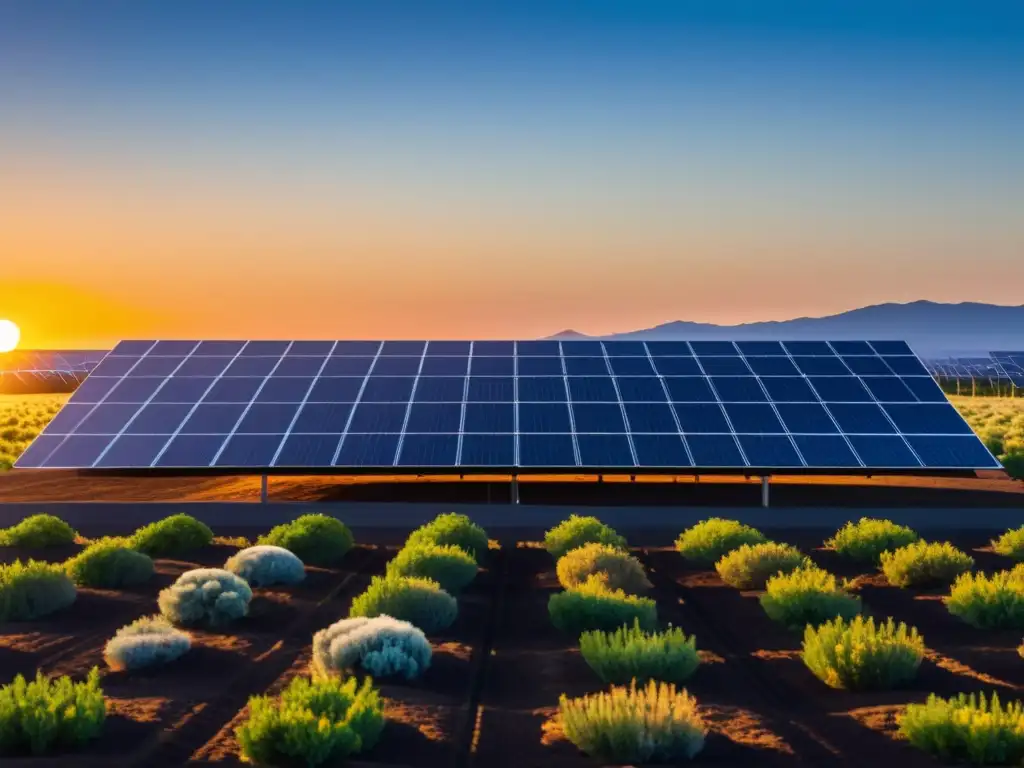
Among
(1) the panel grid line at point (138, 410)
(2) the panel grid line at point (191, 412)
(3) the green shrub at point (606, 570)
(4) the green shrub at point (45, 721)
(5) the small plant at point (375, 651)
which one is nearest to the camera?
(4) the green shrub at point (45, 721)

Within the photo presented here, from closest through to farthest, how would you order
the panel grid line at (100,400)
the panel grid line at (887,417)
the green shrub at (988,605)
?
1. the green shrub at (988,605)
2. the panel grid line at (887,417)
3. the panel grid line at (100,400)

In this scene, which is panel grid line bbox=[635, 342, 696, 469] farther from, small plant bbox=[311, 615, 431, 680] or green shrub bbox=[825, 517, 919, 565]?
small plant bbox=[311, 615, 431, 680]

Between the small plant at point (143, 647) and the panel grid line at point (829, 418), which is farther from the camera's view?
the panel grid line at point (829, 418)

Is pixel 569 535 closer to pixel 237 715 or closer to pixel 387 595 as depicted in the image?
pixel 387 595

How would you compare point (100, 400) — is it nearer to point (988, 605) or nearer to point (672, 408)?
point (672, 408)

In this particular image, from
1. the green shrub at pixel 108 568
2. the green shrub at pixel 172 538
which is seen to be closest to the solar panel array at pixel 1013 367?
the green shrub at pixel 172 538

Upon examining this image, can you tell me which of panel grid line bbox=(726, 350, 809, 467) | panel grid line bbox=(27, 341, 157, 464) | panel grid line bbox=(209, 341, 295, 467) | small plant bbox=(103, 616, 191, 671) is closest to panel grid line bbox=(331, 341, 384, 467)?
panel grid line bbox=(209, 341, 295, 467)

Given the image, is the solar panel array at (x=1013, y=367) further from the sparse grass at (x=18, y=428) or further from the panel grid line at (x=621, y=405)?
the sparse grass at (x=18, y=428)

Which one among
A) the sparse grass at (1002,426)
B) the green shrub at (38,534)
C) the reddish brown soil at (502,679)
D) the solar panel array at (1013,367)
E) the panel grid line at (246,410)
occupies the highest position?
the solar panel array at (1013,367)
